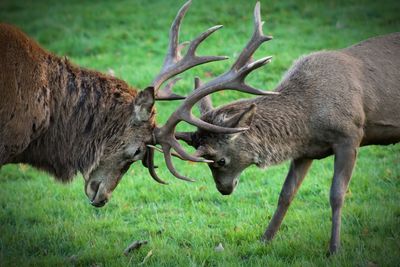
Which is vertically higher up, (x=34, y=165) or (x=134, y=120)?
(x=134, y=120)

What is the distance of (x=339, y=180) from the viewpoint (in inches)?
251

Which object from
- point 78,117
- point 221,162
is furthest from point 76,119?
point 221,162

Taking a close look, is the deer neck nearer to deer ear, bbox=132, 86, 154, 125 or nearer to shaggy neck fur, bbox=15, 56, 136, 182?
deer ear, bbox=132, 86, 154, 125

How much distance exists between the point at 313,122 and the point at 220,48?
6.99 metres

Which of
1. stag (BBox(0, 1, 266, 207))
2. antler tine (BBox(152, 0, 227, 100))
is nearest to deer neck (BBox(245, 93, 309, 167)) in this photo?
antler tine (BBox(152, 0, 227, 100))

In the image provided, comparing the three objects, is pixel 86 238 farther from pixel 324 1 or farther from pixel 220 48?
pixel 324 1

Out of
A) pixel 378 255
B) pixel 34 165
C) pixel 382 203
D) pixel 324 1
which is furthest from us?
pixel 324 1

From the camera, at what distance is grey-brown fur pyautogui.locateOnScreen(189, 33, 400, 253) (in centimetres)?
633

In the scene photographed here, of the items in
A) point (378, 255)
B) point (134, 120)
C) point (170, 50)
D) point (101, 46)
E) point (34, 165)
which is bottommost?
point (101, 46)

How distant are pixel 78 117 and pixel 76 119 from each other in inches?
1.1

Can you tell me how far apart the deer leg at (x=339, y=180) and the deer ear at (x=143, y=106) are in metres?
1.83

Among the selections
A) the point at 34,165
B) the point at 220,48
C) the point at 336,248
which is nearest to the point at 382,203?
the point at 336,248

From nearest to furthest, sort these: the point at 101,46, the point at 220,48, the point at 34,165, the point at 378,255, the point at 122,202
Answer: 1. the point at 378,255
2. the point at 34,165
3. the point at 122,202
4. the point at 220,48
5. the point at 101,46

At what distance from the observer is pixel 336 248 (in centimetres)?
619
